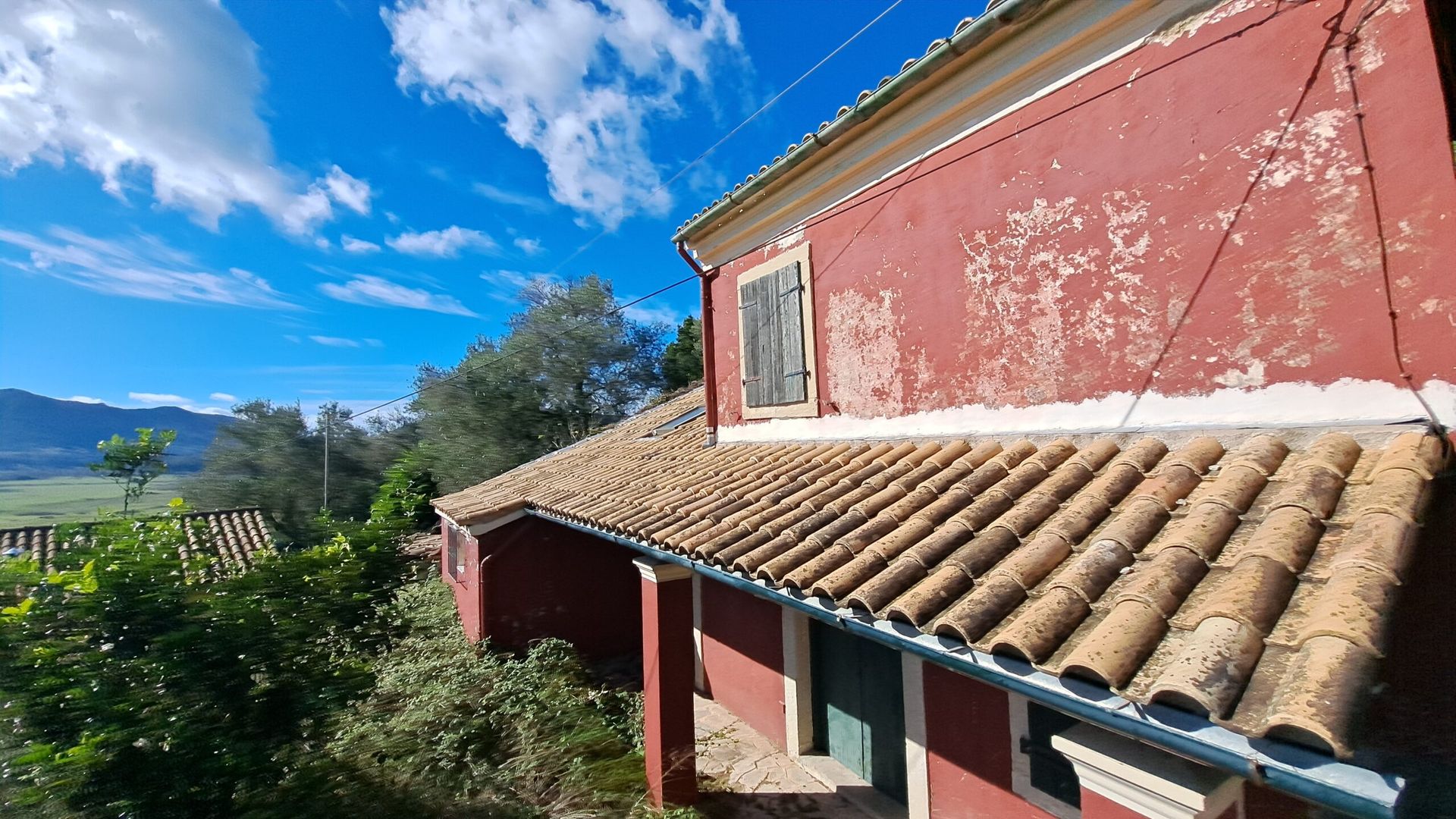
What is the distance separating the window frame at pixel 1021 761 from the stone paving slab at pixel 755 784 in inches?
72.2

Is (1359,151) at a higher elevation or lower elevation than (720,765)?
higher

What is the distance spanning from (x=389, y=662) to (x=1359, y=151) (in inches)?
425

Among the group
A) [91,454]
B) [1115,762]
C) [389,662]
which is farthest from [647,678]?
[91,454]

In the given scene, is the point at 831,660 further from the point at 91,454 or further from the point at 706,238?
the point at 91,454

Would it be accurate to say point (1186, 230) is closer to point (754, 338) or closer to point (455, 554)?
point (754, 338)

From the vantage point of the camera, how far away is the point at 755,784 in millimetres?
5750

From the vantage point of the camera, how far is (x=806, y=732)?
20.3 ft

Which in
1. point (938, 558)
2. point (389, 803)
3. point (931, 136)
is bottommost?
point (389, 803)

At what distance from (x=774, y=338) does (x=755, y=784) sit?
4357 millimetres

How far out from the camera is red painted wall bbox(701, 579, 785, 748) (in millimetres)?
6543

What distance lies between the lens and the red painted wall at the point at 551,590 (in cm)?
920

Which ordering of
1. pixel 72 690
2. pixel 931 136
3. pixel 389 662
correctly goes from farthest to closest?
pixel 389 662 → pixel 931 136 → pixel 72 690

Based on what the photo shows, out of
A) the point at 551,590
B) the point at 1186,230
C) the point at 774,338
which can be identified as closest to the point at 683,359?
the point at 551,590

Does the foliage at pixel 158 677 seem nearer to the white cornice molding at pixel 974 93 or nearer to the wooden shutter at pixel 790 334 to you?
the wooden shutter at pixel 790 334
